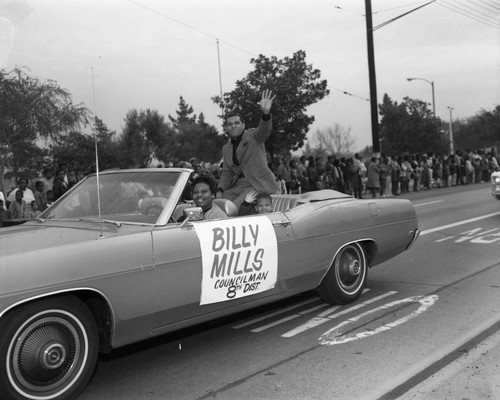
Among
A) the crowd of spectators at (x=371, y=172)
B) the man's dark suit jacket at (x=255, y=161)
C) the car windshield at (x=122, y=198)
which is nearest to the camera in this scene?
the car windshield at (x=122, y=198)

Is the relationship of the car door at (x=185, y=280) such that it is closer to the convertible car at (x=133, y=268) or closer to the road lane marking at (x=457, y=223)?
the convertible car at (x=133, y=268)

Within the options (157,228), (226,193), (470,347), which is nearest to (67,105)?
(226,193)

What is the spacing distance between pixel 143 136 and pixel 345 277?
56.1m

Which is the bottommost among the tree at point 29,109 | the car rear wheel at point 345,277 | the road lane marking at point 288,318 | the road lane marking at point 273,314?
the road lane marking at point 288,318

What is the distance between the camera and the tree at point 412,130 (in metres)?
60.0

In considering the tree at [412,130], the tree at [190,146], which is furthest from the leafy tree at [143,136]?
the tree at [412,130]

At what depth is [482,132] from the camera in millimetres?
61688

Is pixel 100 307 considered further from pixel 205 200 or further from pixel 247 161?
pixel 247 161

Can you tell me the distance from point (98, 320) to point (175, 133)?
65534 millimetres

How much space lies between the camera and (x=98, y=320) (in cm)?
341

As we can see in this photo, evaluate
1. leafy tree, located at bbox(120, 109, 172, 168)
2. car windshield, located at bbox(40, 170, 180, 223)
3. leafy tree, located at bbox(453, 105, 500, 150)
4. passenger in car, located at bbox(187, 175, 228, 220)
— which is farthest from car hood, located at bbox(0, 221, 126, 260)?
leafy tree, located at bbox(453, 105, 500, 150)

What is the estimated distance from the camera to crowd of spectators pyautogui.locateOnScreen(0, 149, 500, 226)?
1143 centimetres

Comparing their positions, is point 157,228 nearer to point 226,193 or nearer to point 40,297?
point 40,297

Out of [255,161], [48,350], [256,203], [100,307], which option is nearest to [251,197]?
[256,203]
